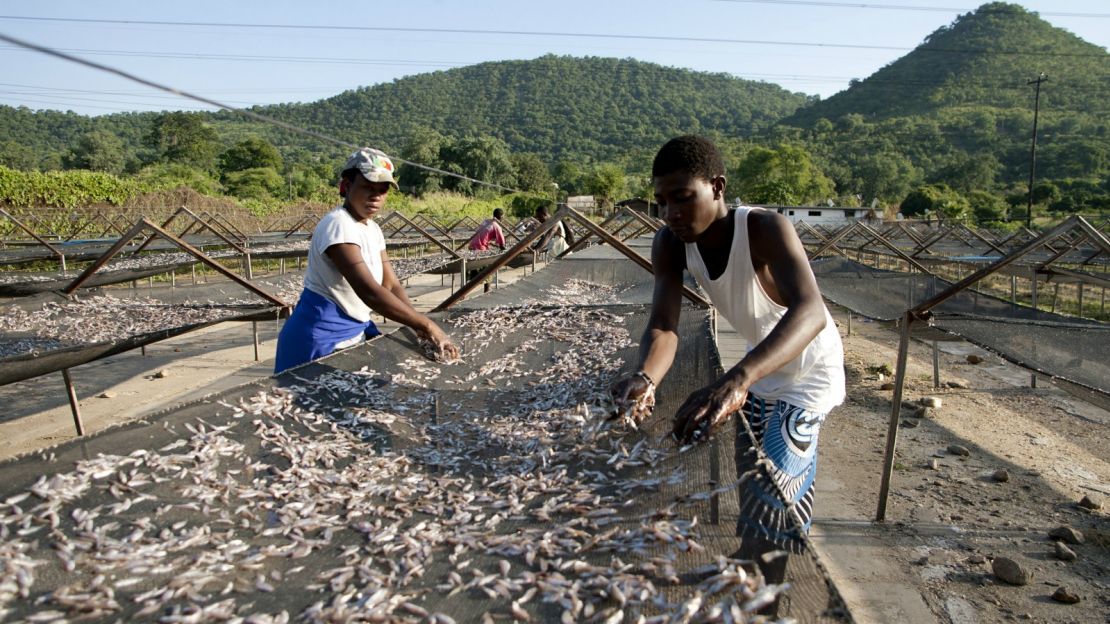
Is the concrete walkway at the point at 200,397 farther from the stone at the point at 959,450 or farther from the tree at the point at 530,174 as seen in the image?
the tree at the point at 530,174

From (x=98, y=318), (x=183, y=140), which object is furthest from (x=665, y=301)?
(x=183, y=140)

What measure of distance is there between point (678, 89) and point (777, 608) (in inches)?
5397

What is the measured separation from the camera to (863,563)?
12.2 feet

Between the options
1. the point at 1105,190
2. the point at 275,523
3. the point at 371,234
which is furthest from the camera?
the point at 1105,190

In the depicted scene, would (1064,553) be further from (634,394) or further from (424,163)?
(424,163)

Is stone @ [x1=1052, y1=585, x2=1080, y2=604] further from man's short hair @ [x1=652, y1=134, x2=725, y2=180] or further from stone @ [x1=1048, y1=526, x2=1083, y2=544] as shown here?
man's short hair @ [x1=652, y1=134, x2=725, y2=180]

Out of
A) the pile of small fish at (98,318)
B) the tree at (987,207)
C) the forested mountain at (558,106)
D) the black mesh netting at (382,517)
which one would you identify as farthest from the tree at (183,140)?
the black mesh netting at (382,517)

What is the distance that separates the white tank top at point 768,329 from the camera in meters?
2.21

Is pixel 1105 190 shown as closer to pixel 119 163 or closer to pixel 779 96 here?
pixel 119 163

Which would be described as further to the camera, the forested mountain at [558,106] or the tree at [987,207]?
the forested mountain at [558,106]

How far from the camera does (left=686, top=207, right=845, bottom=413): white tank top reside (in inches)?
87.1

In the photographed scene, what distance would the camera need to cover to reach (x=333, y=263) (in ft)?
10.8

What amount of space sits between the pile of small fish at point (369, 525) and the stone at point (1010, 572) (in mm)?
2202

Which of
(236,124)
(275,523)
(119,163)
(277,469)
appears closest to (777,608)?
(275,523)
